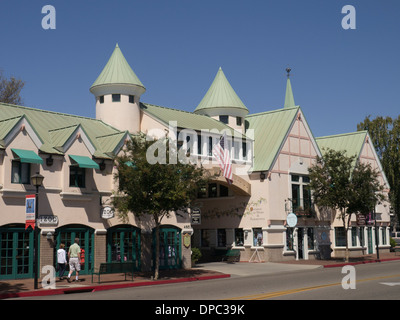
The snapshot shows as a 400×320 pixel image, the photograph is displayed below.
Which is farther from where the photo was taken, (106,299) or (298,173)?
(298,173)

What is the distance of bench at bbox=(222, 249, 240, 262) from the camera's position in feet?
123

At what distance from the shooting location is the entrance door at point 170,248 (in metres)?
30.6

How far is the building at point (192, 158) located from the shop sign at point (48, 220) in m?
0.05

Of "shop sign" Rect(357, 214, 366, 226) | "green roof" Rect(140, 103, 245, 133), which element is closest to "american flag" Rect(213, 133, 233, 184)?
"green roof" Rect(140, 103, 245, 133)

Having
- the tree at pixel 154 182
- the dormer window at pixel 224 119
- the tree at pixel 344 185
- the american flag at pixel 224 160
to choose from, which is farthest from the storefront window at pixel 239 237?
the tree at pixel 154 182

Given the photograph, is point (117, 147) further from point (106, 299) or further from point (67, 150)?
Answer: point (106, 299)

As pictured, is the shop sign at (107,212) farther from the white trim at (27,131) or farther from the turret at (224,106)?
the turret at (224,106)

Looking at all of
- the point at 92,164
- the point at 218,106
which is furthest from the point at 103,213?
the point at 218,106

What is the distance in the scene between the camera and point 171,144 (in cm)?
2498

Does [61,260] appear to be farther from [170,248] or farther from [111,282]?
[170,248]

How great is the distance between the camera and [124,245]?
28.7 m

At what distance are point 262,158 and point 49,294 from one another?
21.6m

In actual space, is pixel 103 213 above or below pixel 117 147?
below

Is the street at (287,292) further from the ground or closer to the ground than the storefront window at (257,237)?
closer to the ground
